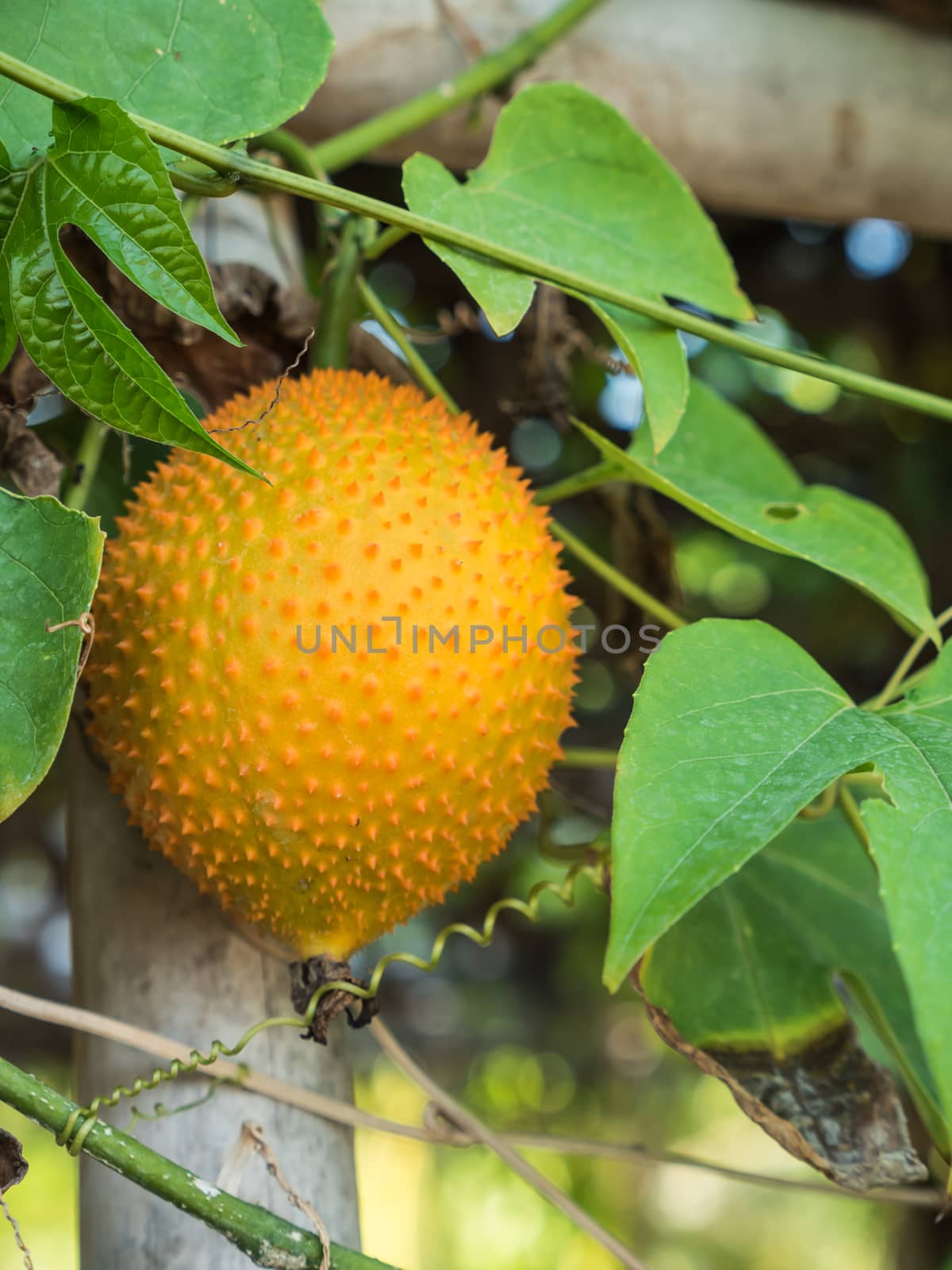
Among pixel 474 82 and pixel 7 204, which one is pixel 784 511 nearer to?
pixel 474 82

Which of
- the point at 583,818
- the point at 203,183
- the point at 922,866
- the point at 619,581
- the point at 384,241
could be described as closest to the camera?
the point at 922,866

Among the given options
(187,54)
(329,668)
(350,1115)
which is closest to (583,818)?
(350,1115)

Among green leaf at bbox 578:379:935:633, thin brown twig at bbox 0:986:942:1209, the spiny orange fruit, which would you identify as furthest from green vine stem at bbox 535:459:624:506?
thin brown twig at bbox 0:986:942:1209

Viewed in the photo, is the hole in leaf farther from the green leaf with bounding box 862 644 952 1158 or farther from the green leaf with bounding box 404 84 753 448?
the green leaf with bounding box 862 644 952 1158

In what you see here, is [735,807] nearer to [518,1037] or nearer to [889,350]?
[889,350]

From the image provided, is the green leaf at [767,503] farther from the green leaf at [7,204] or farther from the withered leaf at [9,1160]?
the withered leaf at [9,1160]

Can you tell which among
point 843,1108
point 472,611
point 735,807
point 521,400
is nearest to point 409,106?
point 521,400
